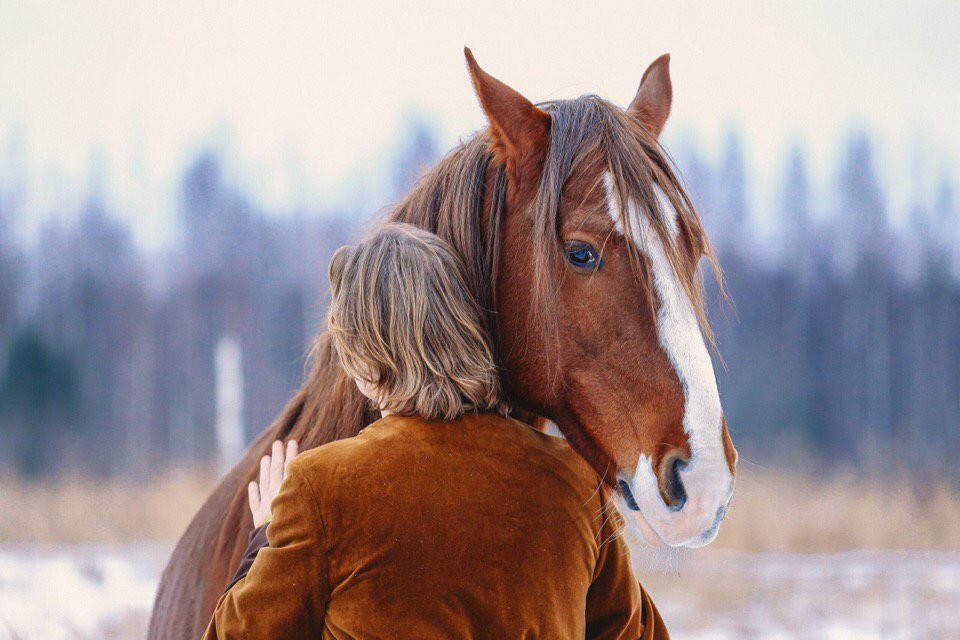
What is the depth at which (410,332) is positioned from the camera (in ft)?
2.69

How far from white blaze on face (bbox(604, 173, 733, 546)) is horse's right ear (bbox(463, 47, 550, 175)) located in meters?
0.18

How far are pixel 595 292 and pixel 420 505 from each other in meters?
0.36

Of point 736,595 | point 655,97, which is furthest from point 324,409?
point 736,595

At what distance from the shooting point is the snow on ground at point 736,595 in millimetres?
3436

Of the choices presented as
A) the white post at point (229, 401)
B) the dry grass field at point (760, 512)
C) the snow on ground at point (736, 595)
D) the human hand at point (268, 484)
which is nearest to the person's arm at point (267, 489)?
the human hand at point (268, 484)

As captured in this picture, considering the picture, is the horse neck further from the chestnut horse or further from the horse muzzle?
the horse muzzle

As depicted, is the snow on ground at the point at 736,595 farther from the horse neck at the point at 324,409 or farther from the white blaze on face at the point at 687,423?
the white blaze on face at the point at 687,423

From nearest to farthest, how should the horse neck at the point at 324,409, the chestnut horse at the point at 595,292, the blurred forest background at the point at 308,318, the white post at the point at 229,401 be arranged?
1. the chestnut horse at the point at 595,292
2. the horse neck at the point at 324,409
3. the blurred forest background at the point at 308,318
4. the white post at the point at 229,401

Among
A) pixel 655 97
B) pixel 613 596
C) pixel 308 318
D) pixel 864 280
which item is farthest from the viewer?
pixel 308 318

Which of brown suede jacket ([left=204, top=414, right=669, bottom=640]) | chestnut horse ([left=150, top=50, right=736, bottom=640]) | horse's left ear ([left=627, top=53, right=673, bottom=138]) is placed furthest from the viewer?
horse's left ear ([left=627, top=53, right=673, bottom=138])

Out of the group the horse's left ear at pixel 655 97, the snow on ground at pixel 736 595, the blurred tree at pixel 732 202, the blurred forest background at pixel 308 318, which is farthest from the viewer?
the blurred tree at pixel 732 202

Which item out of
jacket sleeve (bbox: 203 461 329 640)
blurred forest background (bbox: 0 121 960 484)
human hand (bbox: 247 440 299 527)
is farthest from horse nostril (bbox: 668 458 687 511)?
blurred forest background (bbox: 0 121 960 484)

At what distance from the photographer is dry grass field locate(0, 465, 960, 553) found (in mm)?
4746

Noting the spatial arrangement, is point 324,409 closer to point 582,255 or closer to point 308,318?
point 582,255
